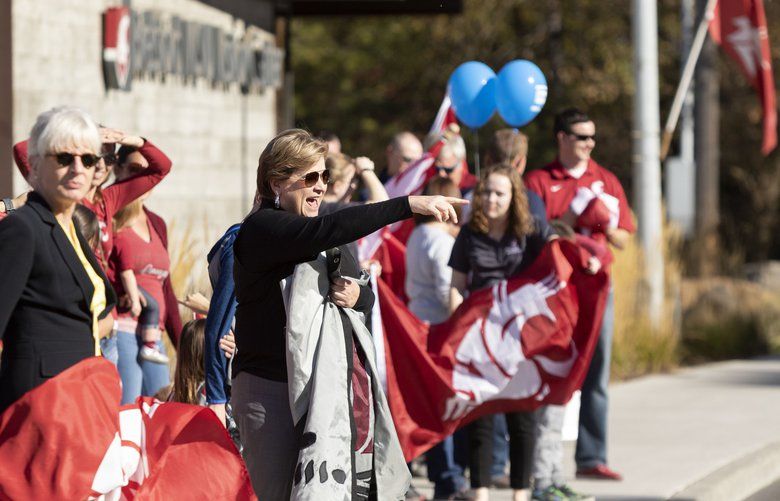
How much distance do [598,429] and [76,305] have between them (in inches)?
191

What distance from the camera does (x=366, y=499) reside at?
4.88m

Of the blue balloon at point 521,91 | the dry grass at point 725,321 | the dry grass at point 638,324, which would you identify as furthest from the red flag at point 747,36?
the blue balloon at point 521,91

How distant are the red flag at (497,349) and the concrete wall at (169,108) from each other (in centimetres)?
235

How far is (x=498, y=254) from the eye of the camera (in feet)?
25.0

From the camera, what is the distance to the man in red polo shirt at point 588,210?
8.45 meters

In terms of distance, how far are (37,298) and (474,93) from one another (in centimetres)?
553

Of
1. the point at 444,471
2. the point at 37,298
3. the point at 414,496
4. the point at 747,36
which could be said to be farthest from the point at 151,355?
the point at 747,36

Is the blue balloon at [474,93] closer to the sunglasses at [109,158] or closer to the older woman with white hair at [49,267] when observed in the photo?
the sunglasses at [109,158]

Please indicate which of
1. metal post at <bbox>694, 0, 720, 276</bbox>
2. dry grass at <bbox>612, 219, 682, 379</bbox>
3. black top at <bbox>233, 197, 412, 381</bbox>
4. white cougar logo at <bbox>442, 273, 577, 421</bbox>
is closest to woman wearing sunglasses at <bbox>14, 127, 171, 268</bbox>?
black top at <bbox>233, 197, 412, 381</bbox>

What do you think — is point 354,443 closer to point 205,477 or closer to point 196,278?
point 205,477

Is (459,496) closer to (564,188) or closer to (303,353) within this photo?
(564,188)

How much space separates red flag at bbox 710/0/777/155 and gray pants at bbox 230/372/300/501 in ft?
42.9

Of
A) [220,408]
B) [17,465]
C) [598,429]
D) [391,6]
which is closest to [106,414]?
[17,465]

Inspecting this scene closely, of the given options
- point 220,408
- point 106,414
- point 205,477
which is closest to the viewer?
point 106,414
